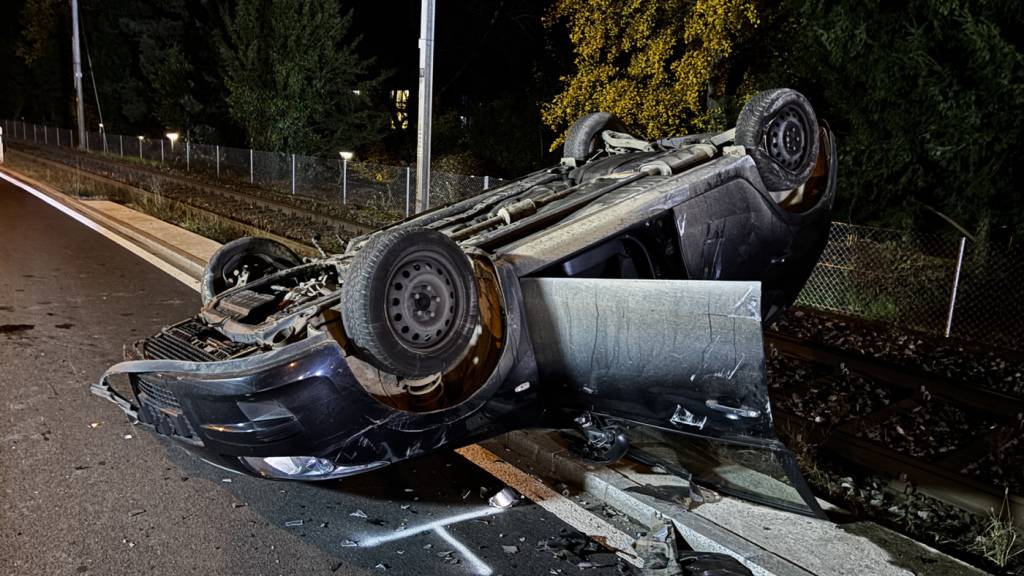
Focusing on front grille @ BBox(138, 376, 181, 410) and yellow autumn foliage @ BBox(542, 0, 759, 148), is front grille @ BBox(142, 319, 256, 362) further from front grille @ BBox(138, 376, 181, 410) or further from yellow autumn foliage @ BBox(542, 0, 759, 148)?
yellow autumn foliage @ BBox(542, 0, 759, 148)

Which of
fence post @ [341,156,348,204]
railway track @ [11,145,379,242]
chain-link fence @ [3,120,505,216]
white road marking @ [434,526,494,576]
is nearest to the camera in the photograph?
white road marking @ [434,526,494,576]

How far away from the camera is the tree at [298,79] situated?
24.5 metres

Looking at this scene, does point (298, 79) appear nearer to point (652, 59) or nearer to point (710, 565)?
point (652, 59)

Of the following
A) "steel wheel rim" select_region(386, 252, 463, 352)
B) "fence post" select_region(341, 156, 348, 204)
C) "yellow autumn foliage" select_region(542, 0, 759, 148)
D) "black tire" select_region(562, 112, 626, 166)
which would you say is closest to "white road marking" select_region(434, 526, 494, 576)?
"steel wheel rim" select_region(386, 252, 463, 352)

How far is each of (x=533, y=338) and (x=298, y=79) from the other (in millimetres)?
23353

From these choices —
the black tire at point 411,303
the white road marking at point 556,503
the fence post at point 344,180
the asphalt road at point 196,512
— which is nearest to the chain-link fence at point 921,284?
the white road marking at point 556,503

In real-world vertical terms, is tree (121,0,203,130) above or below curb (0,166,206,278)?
above

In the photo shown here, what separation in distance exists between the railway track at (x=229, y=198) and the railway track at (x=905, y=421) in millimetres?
6766

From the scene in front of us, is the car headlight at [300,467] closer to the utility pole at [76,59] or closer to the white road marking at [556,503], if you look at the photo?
the white road marking at [556,503]

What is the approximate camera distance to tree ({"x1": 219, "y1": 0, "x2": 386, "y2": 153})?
24.5m

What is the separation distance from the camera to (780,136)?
446cm

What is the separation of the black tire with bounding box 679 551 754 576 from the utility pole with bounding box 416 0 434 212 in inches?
271

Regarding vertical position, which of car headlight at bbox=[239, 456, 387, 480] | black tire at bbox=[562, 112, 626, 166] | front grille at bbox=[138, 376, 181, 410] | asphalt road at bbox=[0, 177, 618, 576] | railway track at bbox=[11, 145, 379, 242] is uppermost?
black tire at bbox=[562, 112, 626, 166]

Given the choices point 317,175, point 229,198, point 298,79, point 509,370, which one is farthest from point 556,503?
point 298,79
